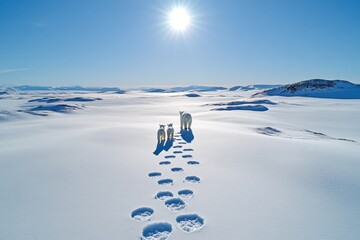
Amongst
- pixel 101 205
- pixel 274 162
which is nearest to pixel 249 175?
pixel 274 162

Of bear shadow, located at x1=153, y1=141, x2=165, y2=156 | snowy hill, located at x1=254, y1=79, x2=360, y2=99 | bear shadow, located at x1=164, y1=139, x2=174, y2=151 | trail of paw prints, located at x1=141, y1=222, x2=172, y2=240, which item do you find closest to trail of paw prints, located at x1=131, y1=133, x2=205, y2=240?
trail of paw prints, located at x1=141, y1=222, x2=172, y2=240

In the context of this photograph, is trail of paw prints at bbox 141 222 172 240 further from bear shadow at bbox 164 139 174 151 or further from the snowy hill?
the snowy hill

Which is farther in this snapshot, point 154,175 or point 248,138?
point 248,138

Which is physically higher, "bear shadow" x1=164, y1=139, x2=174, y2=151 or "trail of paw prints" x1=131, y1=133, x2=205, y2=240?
"trail of paw prints" x1=131, y1=133, x2=205, y2=240

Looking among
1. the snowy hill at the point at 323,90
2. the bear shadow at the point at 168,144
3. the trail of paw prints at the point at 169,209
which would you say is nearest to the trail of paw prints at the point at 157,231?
the trail of paw prints at the point at 169,209

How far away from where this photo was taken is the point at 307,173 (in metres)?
6.08

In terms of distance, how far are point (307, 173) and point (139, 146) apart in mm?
5610

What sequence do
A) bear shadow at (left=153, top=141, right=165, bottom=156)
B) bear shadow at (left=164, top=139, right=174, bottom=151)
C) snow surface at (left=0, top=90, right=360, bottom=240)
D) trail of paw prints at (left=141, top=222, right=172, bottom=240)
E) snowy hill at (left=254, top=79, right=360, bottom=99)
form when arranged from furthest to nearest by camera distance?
snowy hill at (left=254, top=79, right=360, bottom=99) → bear shadow at (left=164, top=139, right=174, bottom=151) → bear shadow at (left=153, top=141, right=165, bottom=156) → snow surface at (left=0, top=90, right=360, bottom=240) → trail of paw prints at (left=141, top=222, right=172, bottom=240)

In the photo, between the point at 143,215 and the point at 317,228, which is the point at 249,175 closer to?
the point at 317,228

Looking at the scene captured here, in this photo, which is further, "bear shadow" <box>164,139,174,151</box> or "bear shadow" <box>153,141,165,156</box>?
"bear shadow" <box>164,139,174,151</box>

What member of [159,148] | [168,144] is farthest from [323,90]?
[159,148]

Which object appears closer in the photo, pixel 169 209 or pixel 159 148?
pixel 169 209

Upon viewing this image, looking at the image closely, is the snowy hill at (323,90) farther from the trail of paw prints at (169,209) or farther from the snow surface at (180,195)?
the trail of paw prints at (169,209)

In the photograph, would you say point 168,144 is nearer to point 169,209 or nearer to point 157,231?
point 169,209
